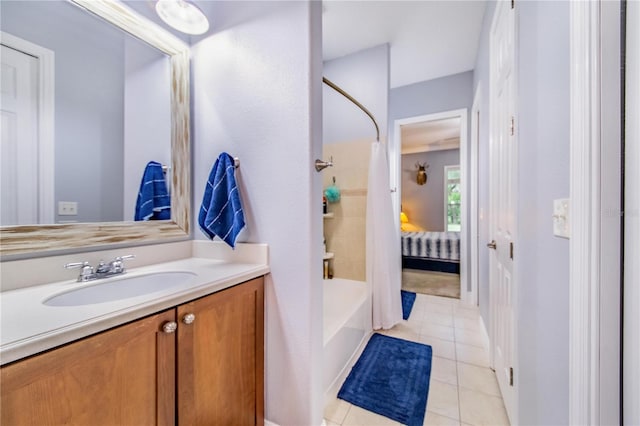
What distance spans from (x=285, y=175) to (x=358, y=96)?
187 centimetres

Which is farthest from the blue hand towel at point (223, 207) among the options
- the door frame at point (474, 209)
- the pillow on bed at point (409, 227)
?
the pillow on bed at point (409, 227)

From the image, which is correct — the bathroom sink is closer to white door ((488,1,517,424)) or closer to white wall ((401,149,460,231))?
white door ((488,1,517,424))

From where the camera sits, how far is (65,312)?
2.18 ft

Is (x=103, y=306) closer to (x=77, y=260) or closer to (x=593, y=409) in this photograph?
(x=77, y=260)

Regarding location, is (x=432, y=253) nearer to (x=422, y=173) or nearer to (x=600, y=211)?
(x=422, y=173)

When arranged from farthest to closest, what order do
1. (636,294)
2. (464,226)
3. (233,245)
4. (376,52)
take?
(464,226) < (376,52) < (233,245) < (636,294)

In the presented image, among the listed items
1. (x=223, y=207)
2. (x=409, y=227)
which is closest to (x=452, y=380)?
(x=223, y=207)

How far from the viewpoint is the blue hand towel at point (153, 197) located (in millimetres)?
1272

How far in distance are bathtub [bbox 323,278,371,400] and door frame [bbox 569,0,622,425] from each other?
1.11 meters

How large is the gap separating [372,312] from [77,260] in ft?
6.63

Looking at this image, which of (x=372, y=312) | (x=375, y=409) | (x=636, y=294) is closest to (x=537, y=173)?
(x=636, y=294)

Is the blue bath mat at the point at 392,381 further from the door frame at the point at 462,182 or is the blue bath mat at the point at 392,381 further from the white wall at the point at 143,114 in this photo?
the white wall at the point at 143,114

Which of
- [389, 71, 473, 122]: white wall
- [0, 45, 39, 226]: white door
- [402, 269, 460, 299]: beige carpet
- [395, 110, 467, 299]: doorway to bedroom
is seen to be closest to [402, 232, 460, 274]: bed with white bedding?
[395, 110, 467, 299]: doorway to bedroom

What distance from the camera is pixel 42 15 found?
3.21ft
